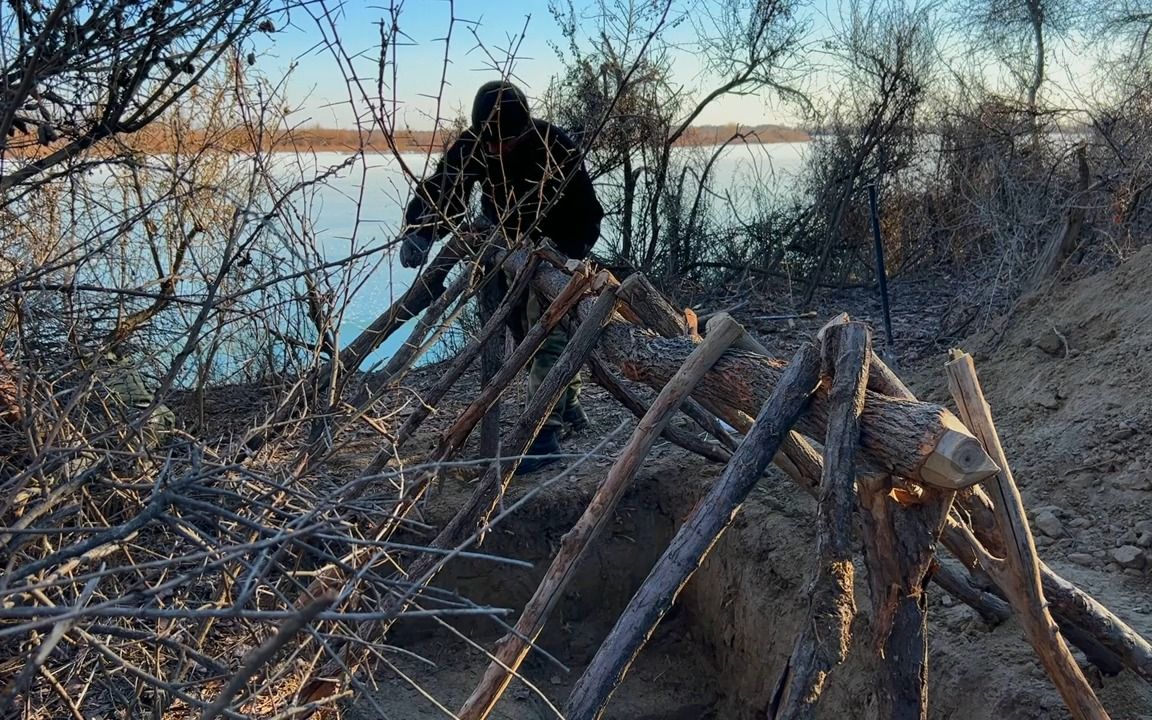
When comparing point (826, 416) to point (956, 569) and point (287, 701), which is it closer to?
point (956, 569)

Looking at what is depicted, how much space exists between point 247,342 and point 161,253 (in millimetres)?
734

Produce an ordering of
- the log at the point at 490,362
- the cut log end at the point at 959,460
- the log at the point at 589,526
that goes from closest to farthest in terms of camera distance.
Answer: the cut log end at the point at 959,460
the log at the point at 589,526
the log at the point at 490,362

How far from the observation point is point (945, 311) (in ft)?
22.6

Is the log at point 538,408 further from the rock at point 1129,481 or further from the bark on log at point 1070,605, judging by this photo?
the rock at point 1129,481

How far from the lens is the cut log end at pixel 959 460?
210cm

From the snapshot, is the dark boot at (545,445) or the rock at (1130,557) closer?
the rock at (1130,557)

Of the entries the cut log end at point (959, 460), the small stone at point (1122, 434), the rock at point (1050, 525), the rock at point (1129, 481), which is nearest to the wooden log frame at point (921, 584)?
the cut log end at point (959, 460)

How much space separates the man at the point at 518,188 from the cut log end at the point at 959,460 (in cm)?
229

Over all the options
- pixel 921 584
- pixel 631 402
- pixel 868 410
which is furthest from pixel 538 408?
pixel 921 584

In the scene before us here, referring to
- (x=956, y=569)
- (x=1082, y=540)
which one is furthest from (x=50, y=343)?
(x=1082, y=540)

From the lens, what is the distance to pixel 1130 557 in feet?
10.9

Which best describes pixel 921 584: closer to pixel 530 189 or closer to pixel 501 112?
pixel 530 189

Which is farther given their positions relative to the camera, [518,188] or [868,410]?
[518,188]

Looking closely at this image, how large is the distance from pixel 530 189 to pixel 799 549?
2034 mm
